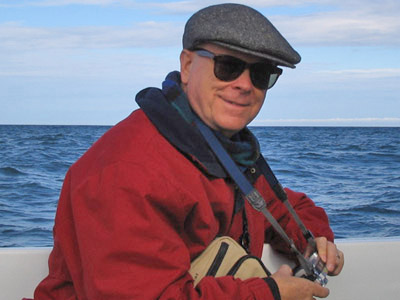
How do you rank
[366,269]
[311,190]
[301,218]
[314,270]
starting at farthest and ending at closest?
[311,190] < [366,269] < [301,218] < [314,270]

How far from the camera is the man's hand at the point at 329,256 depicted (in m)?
2.15

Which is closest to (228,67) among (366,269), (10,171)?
(366,269)

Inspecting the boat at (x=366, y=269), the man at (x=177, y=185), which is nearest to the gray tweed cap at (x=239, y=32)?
the man at (x=177, y=185)

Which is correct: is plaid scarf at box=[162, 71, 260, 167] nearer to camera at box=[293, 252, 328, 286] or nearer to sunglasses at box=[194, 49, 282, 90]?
sunglasses at box=[194, 49, 282, 90]

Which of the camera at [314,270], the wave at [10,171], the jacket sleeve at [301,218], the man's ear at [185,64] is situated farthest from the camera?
the wave at [10,171]

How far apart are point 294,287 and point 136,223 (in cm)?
53

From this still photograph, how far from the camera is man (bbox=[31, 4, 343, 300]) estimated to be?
59.3 inches

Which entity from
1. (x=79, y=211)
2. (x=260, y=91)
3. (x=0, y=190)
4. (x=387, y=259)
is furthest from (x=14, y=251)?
(x=0, y=190)

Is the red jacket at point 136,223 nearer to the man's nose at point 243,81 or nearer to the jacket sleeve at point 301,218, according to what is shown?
the man's nose at point 243,81

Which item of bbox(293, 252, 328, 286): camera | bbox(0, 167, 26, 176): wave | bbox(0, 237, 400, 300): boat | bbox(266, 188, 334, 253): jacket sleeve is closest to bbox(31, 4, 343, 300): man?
bbox(293, 252, 328, 286): camera

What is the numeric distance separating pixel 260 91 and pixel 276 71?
75 mm

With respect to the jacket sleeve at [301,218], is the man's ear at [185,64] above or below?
above

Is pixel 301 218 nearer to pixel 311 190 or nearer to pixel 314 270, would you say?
pixel 314 270

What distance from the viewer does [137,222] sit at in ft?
4.92
